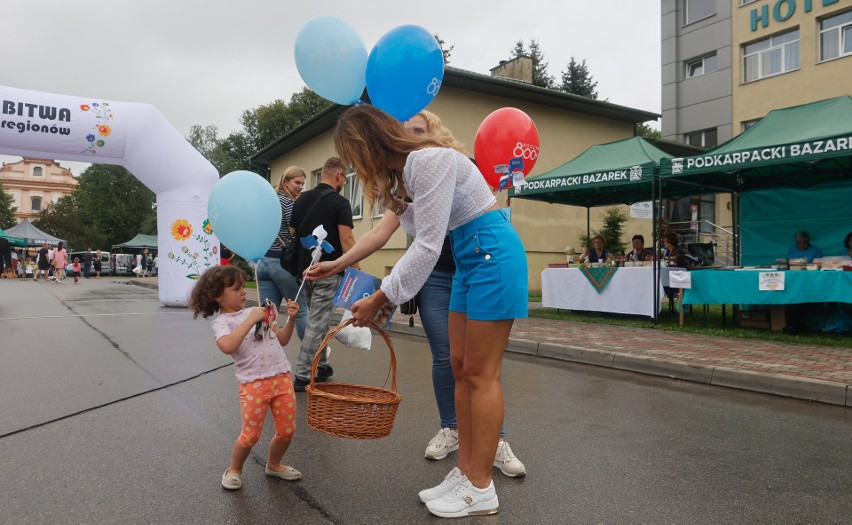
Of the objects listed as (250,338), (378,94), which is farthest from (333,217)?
(250,338)

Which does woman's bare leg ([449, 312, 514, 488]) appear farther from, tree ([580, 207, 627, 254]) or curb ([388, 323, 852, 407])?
tree ([580, 207, 627, 254])

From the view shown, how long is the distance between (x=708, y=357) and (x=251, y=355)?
212 inches

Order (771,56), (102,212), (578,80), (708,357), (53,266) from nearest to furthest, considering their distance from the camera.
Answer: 1. (708,357)
2. (771,56)
3. (53,266)
4. (578,80)
5. (102,212)

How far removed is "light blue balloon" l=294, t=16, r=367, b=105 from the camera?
3689 mm

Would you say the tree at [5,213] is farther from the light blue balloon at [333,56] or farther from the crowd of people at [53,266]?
the light blue balloon at [333,56]

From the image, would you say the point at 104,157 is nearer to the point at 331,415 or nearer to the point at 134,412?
the point at 134,412

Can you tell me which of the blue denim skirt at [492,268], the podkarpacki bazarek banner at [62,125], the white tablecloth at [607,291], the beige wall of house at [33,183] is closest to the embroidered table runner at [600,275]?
the white tablecloth at [607,291]

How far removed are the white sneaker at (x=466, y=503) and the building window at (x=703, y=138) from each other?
879 inches

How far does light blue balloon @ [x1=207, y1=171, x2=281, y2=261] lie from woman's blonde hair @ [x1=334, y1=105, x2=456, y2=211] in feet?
2.97

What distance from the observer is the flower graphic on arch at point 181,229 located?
12.1 meters

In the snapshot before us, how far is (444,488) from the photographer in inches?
102

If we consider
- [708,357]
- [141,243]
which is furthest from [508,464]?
[141,243]

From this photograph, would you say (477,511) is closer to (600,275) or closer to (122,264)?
(600,275)

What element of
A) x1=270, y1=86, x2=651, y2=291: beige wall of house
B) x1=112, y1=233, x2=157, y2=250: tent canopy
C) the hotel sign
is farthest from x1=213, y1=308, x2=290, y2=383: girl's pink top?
x1=112, y1=233, x2=157, y2=250: tent canopy
